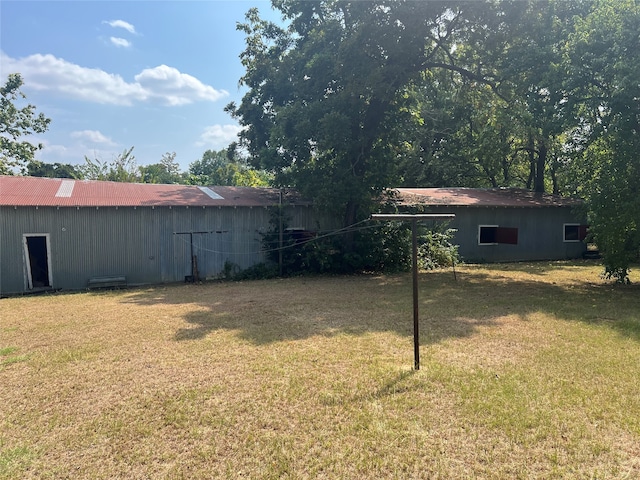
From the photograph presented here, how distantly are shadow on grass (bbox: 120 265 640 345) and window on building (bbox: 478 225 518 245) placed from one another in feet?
16.7

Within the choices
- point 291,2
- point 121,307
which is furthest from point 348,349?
point 291,2

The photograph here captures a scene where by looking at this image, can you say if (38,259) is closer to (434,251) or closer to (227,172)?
(434,251)

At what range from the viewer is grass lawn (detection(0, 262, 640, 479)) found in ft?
10.6

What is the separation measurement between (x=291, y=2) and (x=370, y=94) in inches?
227

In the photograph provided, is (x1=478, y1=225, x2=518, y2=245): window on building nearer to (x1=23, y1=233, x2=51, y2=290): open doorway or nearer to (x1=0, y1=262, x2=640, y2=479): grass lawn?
(x1=0, y1=262, x2=640, y2=479): grass lawn

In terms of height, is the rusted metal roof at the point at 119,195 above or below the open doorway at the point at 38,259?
above

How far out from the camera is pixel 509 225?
18297mm

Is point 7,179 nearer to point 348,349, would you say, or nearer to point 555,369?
point 348,349

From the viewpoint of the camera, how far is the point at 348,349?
5848mm

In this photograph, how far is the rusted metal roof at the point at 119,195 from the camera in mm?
12000

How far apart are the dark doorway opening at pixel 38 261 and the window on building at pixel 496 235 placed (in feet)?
52.4

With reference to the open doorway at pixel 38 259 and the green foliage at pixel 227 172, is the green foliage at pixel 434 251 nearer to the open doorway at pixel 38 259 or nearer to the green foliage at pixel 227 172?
the green foliage at pixel 227 172

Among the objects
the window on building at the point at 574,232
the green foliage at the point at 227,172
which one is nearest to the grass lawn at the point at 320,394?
the window on building at the point at 574,232

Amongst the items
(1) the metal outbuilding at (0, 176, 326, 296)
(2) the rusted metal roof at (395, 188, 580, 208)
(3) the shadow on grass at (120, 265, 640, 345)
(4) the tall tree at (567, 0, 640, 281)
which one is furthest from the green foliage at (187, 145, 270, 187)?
(4) the tall tree at (567, 0, 640, 281)
